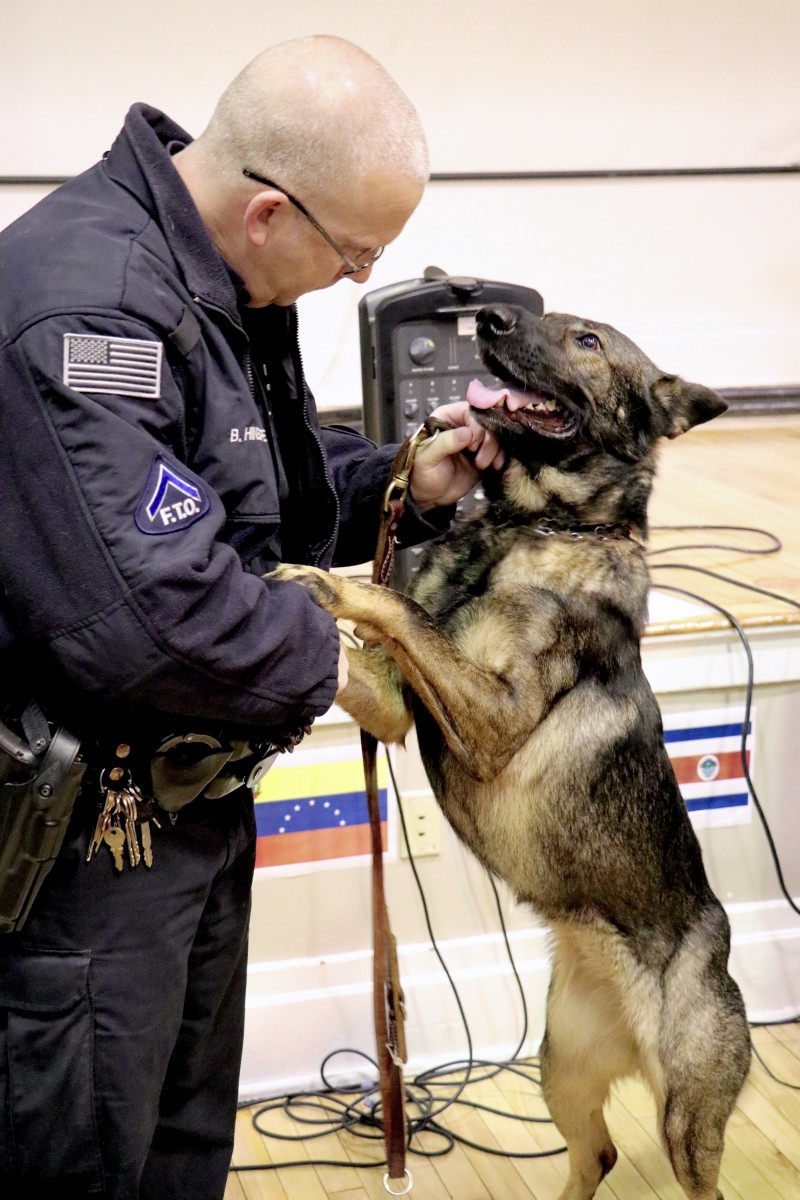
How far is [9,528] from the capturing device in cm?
110

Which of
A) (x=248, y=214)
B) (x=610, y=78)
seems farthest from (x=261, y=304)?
(x=610, y=78)

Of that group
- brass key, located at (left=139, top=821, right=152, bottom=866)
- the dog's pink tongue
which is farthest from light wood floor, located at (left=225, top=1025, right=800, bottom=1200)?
the dog's pink tongue

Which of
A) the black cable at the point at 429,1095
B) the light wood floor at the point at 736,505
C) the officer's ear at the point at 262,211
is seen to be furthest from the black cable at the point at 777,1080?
the officer's ear at the point at 262,211

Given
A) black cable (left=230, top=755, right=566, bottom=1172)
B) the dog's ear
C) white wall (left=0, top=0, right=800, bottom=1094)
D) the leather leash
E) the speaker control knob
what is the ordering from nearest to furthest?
the leather leash → the dog's ear → black cable (left=230, top=755, right=566, bottom=1172) → the speaker control knob → white wall (left=0, top=0, right=800, bottom=1094)

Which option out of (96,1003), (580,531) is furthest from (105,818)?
(580,531)

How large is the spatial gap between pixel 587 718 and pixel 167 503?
0.87 meters

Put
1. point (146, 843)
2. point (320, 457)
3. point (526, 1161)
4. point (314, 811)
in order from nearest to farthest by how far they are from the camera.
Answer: point (146, 843) → point (320, 457) → point (526, 1161) → point (314, 811)

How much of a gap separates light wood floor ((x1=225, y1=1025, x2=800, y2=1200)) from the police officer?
91 centimetres

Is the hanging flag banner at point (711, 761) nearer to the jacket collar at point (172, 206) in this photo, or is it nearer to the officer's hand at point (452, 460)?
the officer's hand at point (452, 460)

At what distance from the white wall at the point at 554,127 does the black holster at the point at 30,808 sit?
3635 millimetres

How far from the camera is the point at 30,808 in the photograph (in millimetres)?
1233

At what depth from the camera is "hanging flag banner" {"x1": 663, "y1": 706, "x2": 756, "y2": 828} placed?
2.50m

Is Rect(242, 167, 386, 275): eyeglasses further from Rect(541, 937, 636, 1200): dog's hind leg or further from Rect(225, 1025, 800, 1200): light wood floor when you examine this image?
Rect(225, 1025, 800, 1200): light wood floor

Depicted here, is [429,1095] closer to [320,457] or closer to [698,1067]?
[698,1067]
